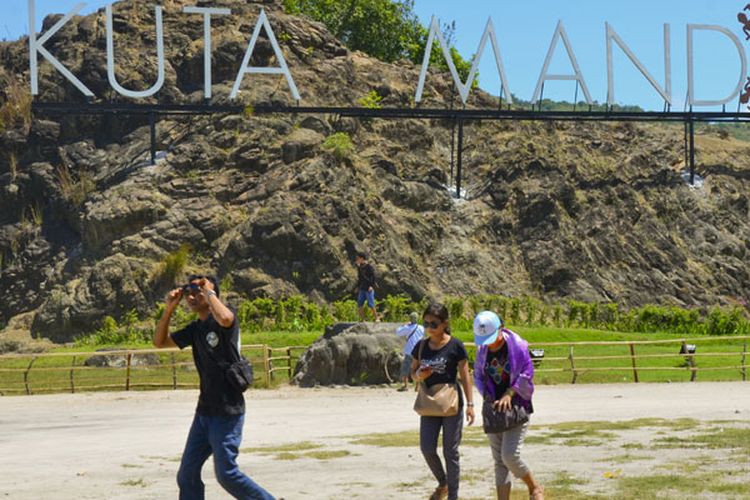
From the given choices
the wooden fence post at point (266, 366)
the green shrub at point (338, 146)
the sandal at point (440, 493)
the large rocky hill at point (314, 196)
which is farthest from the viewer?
the green shrub at point (338, 146)

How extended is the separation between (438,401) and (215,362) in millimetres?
2581

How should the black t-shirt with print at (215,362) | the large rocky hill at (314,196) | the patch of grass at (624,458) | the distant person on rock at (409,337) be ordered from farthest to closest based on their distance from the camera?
the large rocky hill at (314,196) → the patch of grass at (624,458) → the distant person on rock at (409,337) → the black t-shirt with print at (215,362)

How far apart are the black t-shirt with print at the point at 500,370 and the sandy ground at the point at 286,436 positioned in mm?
2048

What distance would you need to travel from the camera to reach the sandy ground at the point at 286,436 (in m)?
13.2

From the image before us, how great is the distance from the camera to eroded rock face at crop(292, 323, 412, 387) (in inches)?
1106

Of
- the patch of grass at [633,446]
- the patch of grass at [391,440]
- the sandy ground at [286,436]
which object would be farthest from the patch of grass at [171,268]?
the patch of grass at [633,446]

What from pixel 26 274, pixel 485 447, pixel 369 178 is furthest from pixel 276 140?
pixel 485 447

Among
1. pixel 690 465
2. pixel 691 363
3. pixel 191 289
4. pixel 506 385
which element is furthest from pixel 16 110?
pixel 506 385

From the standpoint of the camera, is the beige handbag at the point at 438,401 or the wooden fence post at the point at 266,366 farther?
the wooden fence post at the point at 266,366

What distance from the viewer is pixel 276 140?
4684cm

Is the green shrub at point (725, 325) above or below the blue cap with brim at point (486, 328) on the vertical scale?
below

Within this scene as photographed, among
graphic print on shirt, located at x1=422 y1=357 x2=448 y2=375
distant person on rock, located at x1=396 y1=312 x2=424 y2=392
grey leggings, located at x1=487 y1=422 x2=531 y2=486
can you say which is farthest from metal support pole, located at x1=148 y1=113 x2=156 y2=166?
grey leggings, located at x1=487 y1=422 x2=531 y2=486

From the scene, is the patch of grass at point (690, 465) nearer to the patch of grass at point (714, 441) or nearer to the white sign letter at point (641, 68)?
the patch of grass at point (714, 441)

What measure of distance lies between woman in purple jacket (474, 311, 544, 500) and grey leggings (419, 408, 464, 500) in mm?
665
